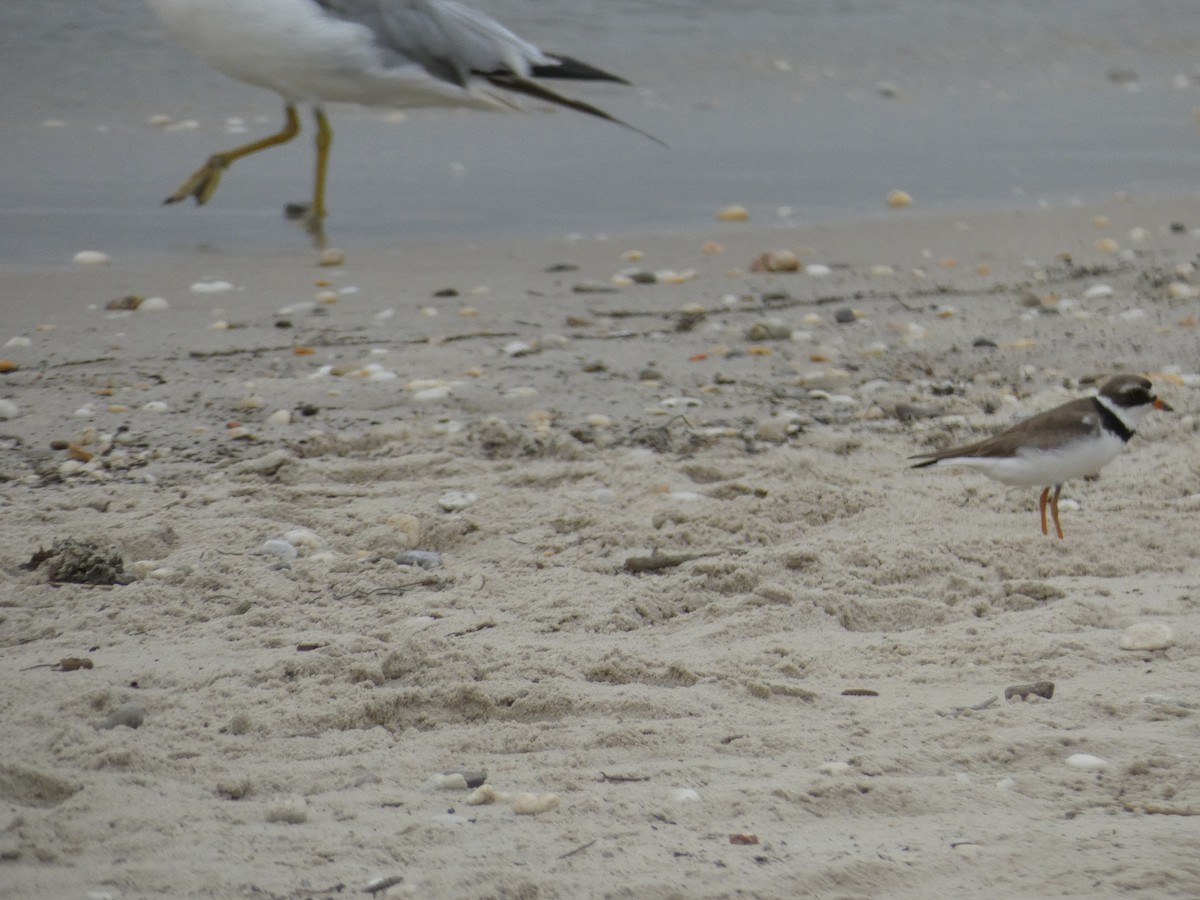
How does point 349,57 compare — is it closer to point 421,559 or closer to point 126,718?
point 421,559

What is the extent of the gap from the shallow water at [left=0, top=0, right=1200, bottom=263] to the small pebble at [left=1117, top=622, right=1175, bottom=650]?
4.42 metres

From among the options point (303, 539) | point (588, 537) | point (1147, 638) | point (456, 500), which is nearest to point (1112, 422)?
point (1147, 638)

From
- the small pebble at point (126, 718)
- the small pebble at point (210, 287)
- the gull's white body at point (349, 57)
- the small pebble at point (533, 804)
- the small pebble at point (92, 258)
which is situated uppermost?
the gull's white body at point (349, 57)

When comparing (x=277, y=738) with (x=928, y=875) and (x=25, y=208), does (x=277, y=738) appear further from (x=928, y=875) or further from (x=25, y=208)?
(x=25, y=208)

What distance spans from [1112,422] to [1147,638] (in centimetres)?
100

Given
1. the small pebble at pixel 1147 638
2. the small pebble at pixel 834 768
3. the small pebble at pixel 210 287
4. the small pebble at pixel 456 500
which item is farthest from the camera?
the small pebble at pixel 210 287

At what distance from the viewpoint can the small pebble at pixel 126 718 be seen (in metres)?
2.82

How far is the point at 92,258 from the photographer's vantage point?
6.58 m

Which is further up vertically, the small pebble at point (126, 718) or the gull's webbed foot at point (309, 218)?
the gull's webbed foot at point (309, 218)

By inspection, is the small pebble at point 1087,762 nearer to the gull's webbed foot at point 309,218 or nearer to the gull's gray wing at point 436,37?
the gull's webbed foot at point 309,218

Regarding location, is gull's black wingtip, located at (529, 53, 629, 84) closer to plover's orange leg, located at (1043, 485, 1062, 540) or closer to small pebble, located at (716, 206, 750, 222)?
small pebble, located at (716, 206, 750, 222)

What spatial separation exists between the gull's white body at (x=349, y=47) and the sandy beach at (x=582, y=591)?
60.6 inches

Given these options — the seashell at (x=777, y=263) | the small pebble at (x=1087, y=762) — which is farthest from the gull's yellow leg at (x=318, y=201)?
the small pebble at (x=1087, y=762)

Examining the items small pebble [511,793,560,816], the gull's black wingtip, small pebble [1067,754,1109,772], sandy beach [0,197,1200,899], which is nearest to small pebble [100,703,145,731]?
sandy beach [0,197,1200,899]
